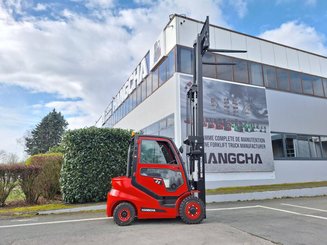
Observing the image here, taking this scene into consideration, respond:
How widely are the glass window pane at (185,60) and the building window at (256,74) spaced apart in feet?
14.1

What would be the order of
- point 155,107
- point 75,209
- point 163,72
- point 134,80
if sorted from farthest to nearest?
point 134,80, point 155,107, point 163,72, point 75,209

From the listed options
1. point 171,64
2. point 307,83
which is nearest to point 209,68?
point 171,64

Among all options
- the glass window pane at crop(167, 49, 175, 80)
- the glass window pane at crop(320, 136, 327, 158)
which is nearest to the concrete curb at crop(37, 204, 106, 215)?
the glass window pane at crop(167, 49, 175, 80)

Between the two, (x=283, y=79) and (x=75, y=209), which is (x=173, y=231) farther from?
(x=283, y=79)

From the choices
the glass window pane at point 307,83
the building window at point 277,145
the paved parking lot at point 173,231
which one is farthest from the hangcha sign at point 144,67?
the glass window pane at point 307,83

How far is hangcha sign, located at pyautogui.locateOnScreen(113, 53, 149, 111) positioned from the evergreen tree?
97.3ft

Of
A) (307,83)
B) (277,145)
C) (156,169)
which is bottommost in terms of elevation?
(156,169)

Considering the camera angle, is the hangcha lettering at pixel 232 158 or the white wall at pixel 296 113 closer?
the hangcha lettering at pixel 232 158

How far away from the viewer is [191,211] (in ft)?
19.7

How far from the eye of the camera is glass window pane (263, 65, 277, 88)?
15109 mm

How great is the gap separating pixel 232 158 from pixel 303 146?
19.8ft

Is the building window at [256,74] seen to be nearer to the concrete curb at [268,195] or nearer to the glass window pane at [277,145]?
the glass window pane at [277,145]

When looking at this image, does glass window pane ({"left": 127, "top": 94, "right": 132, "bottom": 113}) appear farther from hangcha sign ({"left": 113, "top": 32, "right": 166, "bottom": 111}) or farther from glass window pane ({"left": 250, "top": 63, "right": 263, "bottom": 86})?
glass window pane ({"left": 250, "top": 63, "right": 263, "bottom": 86})

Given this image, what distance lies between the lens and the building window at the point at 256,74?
14.6 metres
